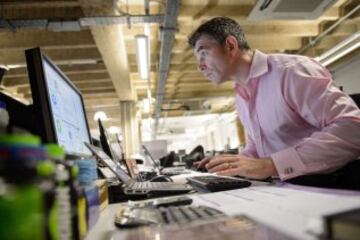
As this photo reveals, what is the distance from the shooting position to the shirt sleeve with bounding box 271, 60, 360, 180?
113cm

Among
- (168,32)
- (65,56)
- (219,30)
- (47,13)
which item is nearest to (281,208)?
(219,30)

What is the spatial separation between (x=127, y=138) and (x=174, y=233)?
8.18 meters

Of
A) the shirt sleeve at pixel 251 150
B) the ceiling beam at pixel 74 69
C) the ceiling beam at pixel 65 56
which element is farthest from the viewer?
the ceiling beam at pixel 74 69

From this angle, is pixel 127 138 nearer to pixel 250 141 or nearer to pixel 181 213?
pixel 250 141

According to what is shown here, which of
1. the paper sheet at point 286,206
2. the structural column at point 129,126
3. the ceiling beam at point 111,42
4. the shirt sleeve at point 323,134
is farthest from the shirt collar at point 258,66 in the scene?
the structural column at point 129,126

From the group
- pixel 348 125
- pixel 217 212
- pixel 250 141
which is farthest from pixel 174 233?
pixel 250 141

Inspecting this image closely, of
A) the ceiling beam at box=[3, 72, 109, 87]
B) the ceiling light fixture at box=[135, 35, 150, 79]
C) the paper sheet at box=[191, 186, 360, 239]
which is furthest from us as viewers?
the ceiling beam at box=[3, 72, 109, 87]

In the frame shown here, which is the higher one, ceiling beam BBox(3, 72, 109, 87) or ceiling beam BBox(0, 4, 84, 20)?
ceiling beam BBox(3, 72, 109, 87)

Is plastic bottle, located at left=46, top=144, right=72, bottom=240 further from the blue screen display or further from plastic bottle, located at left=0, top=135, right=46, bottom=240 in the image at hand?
the blue screen display

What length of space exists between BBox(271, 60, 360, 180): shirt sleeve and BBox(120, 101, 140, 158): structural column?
737cm

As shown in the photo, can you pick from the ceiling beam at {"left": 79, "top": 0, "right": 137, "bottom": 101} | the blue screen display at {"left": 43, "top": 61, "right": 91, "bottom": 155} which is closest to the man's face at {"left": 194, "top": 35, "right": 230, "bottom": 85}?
the blue screen display at {"left": 43, "top": 61, "right": 91, "bottom": 155}

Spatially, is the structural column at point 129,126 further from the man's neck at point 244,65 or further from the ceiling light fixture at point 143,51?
the man's neck at point 244,65

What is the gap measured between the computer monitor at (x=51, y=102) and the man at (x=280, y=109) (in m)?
0.60

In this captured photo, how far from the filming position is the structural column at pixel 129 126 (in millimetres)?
8453
